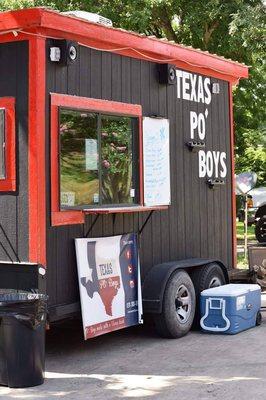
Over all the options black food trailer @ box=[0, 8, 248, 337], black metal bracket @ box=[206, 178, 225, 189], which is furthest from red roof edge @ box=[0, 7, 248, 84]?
black metal bracket @ box=[206, 178, 225, 189]

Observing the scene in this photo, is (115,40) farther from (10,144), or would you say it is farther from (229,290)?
(229,290)

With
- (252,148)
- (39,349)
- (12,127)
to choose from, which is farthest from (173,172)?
(252,148)

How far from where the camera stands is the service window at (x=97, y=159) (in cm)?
754

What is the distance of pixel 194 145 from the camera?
9.55m

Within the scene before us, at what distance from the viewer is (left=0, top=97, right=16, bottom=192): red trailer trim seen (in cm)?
724

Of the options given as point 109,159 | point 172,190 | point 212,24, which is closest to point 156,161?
point 172,190

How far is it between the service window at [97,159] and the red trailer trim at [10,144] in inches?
18.3

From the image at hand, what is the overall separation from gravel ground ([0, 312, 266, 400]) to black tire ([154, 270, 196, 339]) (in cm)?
12

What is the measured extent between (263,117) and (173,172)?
1266 centimetres

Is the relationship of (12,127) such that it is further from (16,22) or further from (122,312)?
(122,312)

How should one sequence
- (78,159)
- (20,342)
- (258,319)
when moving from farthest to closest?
(258,319) < (78,159) < (20,342)

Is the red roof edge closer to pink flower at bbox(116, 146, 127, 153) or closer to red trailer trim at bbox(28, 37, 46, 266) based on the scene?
red trailer trim at bbox(28, 37, 46, 266)

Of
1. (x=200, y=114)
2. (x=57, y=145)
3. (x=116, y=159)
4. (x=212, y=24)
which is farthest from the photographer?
(x=212, y=24)

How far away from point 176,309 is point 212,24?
39.0ft
